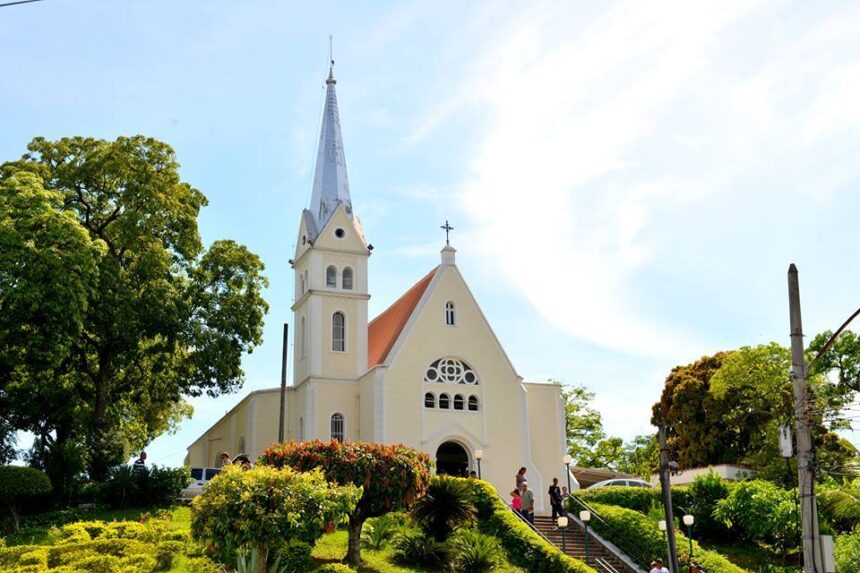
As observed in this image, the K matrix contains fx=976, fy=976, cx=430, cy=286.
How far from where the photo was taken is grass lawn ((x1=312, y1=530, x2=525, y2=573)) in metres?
24.1

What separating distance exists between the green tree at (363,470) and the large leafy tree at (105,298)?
10.8 m

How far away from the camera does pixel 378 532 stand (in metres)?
26.3

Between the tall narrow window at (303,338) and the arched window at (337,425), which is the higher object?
the tall narrow window at (303,338)

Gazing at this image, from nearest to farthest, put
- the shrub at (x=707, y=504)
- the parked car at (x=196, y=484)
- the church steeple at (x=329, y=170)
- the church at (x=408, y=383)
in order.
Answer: the shrub at (x=707, y=504) → the parked car at (x=196, y=484) → the church at (x=408, y=383) → the church steeple at (x=329, y=170)

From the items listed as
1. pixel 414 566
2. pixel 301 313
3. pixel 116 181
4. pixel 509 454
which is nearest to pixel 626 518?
pixel 414 566

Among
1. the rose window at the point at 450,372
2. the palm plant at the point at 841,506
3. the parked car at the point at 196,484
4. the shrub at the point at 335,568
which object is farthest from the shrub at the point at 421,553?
the rose window at the point at 450,372

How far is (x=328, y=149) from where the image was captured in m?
46.1

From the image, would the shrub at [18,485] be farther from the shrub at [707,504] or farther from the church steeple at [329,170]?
the shrub at [707,504]

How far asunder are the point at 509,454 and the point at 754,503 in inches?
481

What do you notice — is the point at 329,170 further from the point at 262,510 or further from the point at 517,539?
the point at 262,510

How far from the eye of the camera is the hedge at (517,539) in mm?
24828

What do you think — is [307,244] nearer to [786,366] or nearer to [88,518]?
[88,518]

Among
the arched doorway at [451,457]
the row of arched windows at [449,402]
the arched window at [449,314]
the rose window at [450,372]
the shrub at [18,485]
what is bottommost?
the shrub at [18,485]

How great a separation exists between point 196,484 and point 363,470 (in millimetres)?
11768
